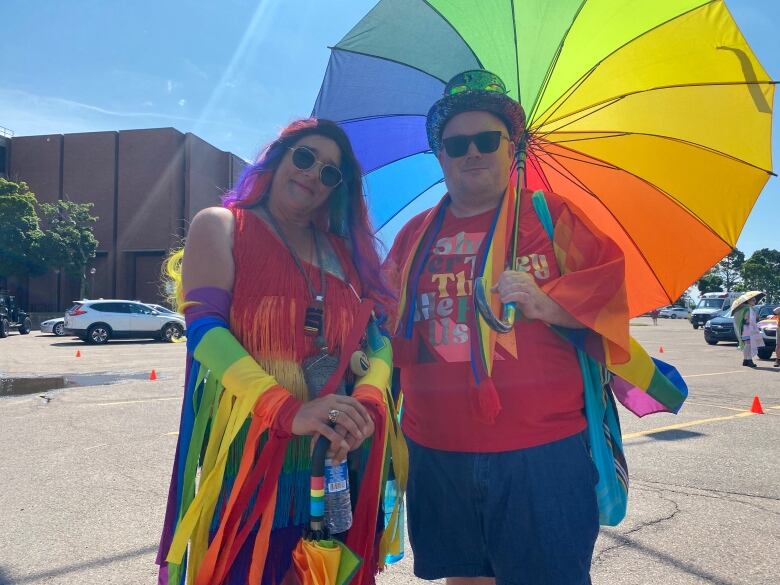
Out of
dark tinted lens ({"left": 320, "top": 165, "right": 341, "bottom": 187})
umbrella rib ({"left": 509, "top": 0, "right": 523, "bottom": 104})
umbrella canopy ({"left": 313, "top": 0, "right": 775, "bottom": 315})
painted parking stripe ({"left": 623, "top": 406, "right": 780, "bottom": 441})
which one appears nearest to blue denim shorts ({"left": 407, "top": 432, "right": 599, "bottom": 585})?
umbrella canopy ({"left": 313, "top": 0, "right": 775, "bottom": 315})

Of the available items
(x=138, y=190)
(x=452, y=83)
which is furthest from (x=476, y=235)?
(x=138, y=190)

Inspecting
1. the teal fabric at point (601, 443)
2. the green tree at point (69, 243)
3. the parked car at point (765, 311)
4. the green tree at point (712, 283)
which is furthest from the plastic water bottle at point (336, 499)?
the green tree at point (712, 283)

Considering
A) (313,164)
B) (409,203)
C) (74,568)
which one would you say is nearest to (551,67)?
(409,203)

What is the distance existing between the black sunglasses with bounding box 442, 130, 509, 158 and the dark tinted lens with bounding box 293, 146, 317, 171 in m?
0.49

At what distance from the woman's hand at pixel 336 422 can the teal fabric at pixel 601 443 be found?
761 mm

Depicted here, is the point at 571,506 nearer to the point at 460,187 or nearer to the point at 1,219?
the point at 460,187

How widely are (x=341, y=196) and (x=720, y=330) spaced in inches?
798

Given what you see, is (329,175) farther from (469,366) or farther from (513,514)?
(513,514)

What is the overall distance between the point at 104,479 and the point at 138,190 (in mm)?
40566

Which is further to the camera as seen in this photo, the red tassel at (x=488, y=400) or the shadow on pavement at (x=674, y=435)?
the shadow on pavement at (x=674, y=435)

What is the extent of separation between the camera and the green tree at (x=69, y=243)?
3259 cm

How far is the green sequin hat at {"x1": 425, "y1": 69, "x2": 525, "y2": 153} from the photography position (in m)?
1.90

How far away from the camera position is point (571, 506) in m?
1.69

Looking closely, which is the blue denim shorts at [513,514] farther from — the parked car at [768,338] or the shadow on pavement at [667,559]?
the parked car at [768,338]
